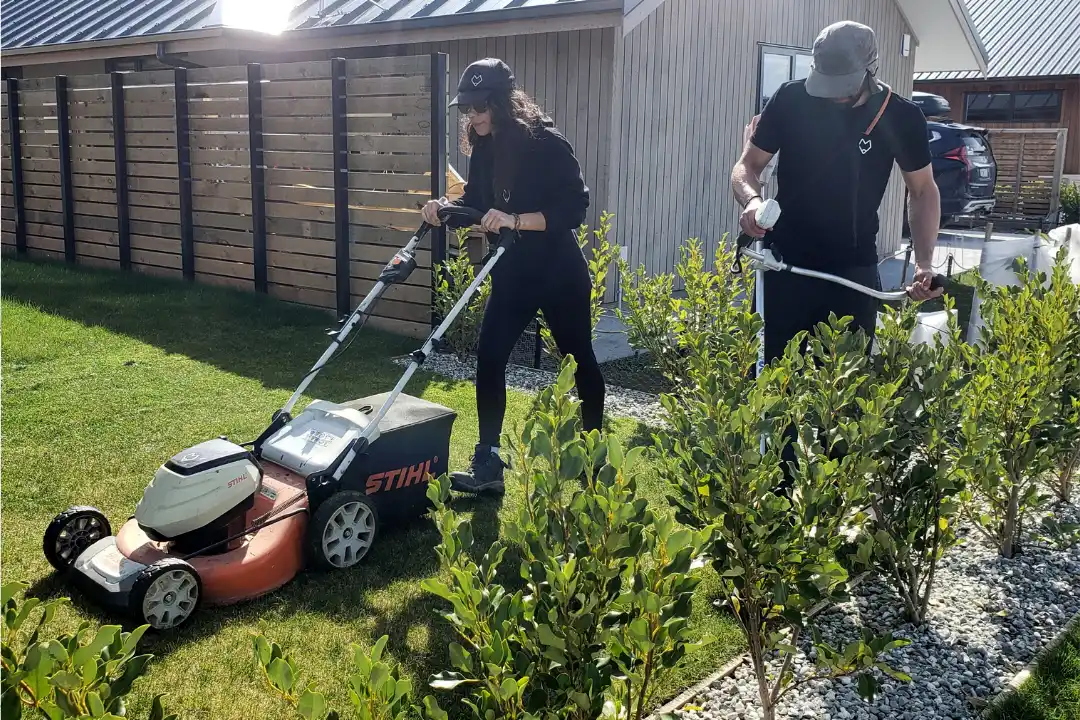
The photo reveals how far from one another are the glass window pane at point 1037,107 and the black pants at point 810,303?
67.8 ft

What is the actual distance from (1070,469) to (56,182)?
10.4 m

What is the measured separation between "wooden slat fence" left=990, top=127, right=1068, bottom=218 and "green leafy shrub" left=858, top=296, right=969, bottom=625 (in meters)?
16.6

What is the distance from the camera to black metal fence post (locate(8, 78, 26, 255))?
1119 cm

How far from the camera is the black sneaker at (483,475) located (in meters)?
4.33

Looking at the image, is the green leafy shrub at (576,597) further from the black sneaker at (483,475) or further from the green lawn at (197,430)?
the black sneaker at (483,475)

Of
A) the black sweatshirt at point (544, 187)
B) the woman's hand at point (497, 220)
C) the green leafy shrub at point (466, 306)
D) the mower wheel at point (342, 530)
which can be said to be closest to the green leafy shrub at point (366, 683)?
the mower wheel at point (342, 530)

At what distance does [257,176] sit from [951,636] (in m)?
7.06

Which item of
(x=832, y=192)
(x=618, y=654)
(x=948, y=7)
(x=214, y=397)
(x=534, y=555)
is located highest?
(x=948, y=7)

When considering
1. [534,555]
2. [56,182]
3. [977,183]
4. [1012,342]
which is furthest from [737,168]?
[977,183]

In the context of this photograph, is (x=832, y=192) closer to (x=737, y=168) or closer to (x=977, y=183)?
(x=737, y=168)

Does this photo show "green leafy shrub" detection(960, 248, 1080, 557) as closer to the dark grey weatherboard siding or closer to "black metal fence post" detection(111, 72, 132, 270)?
the dark grey weatherboard siding

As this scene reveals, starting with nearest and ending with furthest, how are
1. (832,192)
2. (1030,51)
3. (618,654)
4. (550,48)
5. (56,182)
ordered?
(618,654) → (832,192) → (550,48) → (56,182) → (1030,51)

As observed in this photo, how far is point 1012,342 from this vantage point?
158 inches

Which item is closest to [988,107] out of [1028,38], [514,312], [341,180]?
[1028,38]
